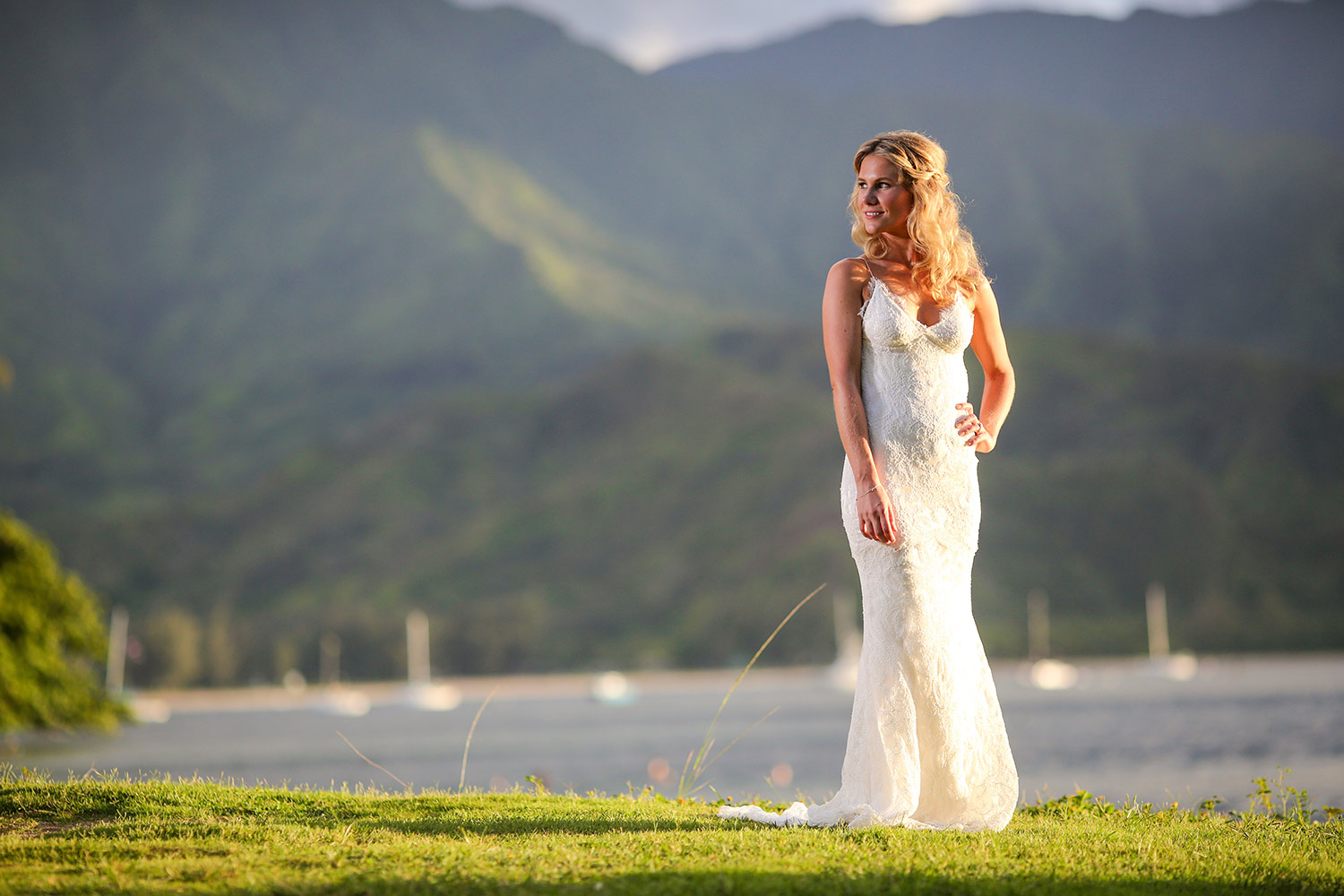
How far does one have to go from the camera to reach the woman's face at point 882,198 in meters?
7.16

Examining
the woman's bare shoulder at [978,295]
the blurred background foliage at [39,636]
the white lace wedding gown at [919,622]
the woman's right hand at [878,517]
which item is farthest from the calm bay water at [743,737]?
the woman's bare shoulder at [978,295]

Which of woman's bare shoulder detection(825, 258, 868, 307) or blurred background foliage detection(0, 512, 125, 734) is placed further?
blurred background foliage detection(0, 512, 125, 734)

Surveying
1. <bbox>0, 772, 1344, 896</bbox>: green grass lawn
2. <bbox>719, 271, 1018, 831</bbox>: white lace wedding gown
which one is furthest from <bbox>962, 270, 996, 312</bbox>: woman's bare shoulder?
<bbox>0, 772, 1344, 896</bbox>: green grass lawn

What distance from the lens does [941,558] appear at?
6926 millimetres

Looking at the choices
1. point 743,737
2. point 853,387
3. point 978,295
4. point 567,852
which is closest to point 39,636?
point 743,737

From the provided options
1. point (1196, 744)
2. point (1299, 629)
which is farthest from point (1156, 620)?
point (1196, 744)

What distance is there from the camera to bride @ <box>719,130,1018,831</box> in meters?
6.80

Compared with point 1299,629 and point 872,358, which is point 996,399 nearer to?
point 872,358

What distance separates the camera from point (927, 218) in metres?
7.12

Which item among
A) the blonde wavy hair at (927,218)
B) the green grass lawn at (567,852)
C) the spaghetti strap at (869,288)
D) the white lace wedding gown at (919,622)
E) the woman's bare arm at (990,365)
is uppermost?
the blonde wavy hair at (927,218)

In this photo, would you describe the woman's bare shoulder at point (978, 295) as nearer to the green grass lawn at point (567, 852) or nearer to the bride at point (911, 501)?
the bride at point (911, 501)

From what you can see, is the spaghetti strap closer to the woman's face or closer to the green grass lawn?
the woman's face

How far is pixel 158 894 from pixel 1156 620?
171m

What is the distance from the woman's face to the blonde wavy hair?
28 millimetres
